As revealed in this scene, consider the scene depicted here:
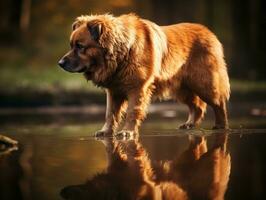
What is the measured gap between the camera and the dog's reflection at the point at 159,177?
374 cm

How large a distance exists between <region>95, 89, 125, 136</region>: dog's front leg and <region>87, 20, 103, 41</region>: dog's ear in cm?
69

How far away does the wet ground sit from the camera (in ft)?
12.7

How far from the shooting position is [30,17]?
1672 centimetres

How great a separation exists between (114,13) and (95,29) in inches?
369

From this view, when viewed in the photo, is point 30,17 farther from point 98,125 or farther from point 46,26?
point 98,125

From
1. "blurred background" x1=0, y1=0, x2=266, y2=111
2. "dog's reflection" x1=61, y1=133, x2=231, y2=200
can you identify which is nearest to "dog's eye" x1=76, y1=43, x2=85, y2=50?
"dog's reflection" x1=61, y1=133, x2=231, y2=200

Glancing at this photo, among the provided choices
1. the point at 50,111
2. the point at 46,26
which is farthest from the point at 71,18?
the point at 50,111

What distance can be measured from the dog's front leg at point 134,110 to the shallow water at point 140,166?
0.52 feet

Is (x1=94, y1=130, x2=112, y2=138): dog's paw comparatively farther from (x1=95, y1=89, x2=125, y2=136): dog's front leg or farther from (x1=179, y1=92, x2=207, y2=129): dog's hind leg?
(x1=179, y1=92, x2=207, y2=129): dog's hind leg

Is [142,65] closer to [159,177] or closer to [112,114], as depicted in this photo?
[112,114]

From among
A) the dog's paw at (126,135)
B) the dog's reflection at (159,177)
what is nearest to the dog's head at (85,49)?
the dog's paw at (126,135)

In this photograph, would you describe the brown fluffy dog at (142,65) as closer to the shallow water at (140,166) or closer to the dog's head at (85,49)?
the dog's head at (85,49)

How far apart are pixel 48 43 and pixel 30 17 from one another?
0.97 meters

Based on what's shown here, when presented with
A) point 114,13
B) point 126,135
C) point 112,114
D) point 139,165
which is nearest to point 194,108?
point 112,114
